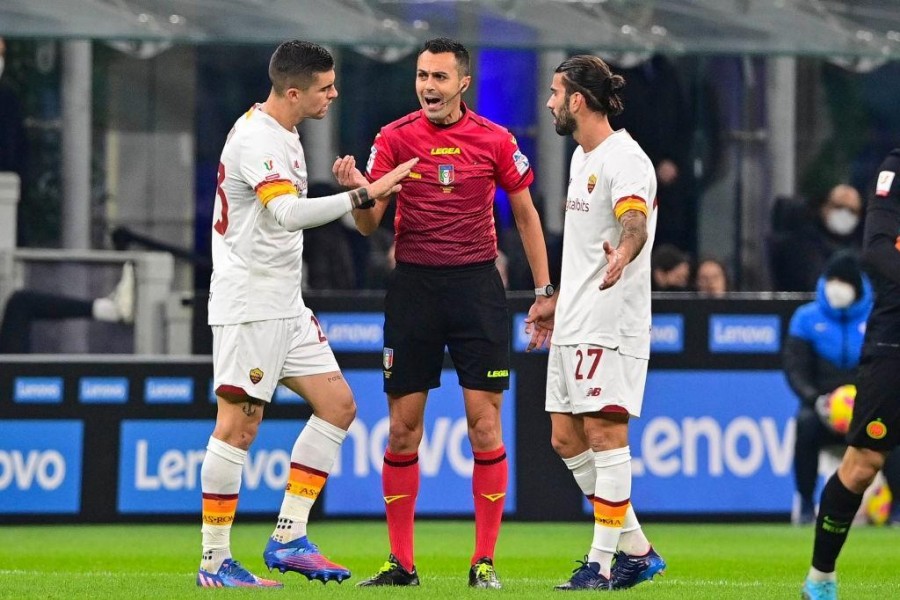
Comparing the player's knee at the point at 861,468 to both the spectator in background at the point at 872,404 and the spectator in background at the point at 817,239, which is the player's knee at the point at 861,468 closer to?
the spectator in background at the point at 872,404

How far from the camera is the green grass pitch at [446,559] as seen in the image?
7.57 m

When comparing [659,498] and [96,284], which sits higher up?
[96,284]

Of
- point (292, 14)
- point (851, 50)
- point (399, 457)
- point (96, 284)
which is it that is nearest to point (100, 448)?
point (96, 284)

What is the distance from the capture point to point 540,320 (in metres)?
8.16

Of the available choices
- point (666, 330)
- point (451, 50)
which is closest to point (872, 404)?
point (451, 50)

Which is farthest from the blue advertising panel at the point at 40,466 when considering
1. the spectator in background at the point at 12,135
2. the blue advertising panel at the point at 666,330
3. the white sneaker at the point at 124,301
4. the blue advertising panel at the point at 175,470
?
the blue advertising panel at the point at 666,330

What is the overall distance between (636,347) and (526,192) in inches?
34.8

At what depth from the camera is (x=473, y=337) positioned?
26.0 feet

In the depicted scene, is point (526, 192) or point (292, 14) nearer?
point (526, 192)

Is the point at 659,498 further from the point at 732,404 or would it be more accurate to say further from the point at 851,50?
the point at 851,50

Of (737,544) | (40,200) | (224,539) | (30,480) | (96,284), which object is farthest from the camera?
(40,200)

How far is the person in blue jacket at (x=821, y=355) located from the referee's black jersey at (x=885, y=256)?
A: 17.3 ft

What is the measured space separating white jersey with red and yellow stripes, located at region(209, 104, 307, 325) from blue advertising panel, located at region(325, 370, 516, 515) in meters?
4.61

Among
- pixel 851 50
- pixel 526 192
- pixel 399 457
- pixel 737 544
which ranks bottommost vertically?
pixel 737 544
